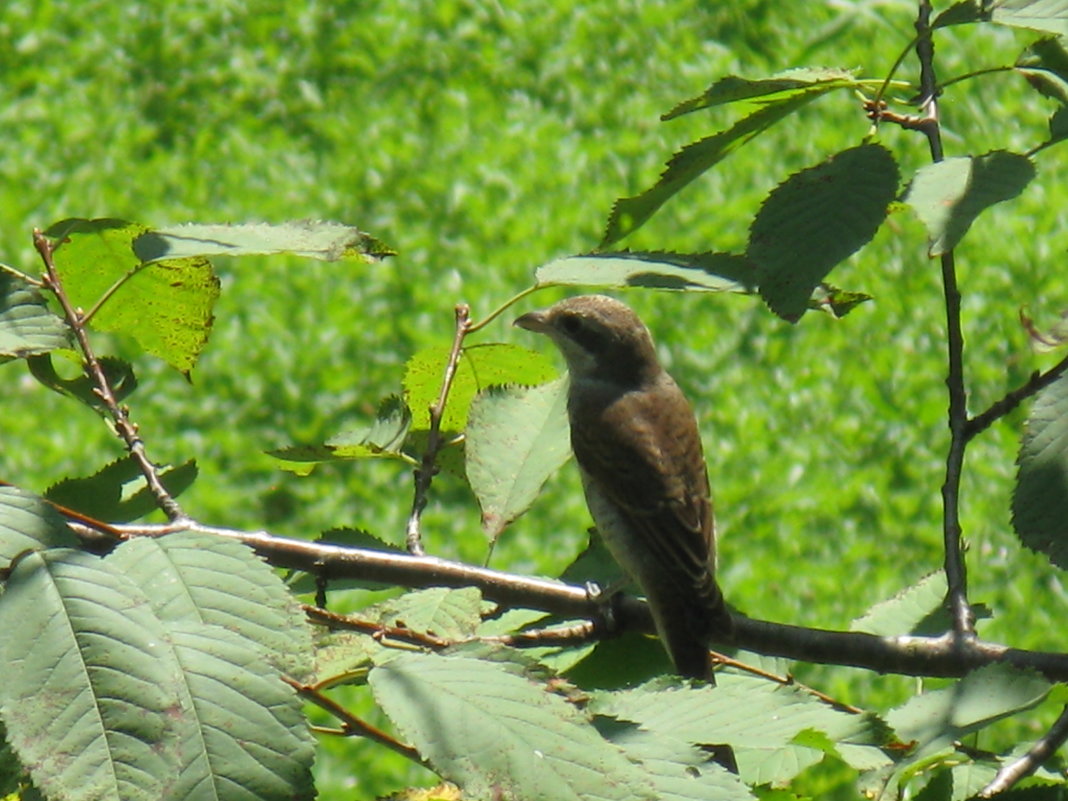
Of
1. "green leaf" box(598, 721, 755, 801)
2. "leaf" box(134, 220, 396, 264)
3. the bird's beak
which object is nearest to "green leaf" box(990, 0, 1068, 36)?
"leaf" box(134, 220, 396, 264)

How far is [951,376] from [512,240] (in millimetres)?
7199

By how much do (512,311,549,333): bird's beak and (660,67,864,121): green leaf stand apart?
8.32 feet

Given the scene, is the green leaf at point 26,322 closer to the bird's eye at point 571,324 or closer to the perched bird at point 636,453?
the perched bird at point 636,453

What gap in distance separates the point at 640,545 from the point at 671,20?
767 centimetres

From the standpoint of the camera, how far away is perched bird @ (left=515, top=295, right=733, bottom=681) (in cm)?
380

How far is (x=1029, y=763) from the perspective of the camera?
1.76m

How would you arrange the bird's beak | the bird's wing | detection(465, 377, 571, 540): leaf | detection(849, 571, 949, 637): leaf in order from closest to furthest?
detection(849, 571, 949, 637): leaf, detection(465, 377, 571, 540): leaf, the bird's wing, the bird's beak

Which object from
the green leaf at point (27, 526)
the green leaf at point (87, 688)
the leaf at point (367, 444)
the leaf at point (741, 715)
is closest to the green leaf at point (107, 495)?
the leaf at point (367, 444)

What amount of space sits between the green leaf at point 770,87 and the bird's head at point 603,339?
8.91ft

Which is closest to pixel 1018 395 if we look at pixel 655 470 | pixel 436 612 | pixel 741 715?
pixel 741 715

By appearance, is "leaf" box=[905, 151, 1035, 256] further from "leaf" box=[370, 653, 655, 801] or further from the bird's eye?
the bird's eye

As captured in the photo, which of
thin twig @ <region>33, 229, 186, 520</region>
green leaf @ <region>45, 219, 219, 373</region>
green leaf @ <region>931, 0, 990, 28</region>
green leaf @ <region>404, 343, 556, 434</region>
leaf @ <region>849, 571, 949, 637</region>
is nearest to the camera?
green leaf @ <region>931, 0, 990, 28</region>

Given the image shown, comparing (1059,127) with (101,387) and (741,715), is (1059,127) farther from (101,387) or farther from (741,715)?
(101,387)

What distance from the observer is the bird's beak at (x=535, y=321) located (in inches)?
182
